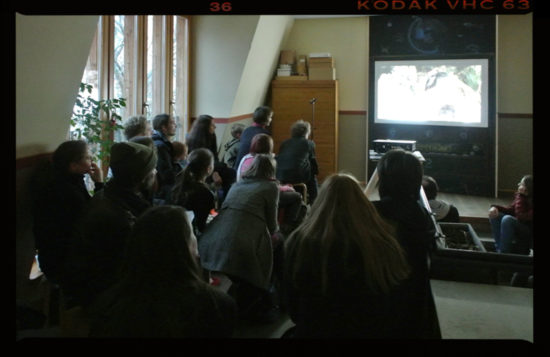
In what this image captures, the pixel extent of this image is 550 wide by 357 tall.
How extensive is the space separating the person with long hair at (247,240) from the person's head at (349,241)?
921mm

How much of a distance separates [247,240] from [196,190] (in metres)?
0.35

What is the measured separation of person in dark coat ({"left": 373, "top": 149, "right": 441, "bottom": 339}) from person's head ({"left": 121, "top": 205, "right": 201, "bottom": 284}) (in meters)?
0.70

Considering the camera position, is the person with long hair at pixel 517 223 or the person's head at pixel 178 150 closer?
the person with long hair at pixel 517 223

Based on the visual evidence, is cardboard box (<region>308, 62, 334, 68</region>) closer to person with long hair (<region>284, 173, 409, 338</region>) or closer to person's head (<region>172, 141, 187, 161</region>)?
person's head (<region>172, 141, 187, 161</region>)

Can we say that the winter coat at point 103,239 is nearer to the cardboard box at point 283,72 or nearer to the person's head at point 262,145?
the person's head at point 262,145

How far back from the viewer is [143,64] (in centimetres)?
440

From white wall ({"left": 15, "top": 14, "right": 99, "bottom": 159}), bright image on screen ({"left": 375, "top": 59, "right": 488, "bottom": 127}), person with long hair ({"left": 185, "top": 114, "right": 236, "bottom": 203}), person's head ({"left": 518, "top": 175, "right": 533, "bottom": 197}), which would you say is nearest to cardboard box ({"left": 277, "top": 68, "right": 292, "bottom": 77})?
bright image on screen ({"left": 375, "top": 59, "right": 488, "bottom": 127})

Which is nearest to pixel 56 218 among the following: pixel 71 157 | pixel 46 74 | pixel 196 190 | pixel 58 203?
pixel 58 203

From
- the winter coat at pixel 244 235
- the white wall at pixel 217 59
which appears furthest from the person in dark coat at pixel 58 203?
the white wall at pixel 217 59

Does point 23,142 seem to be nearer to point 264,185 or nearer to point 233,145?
point 264,185

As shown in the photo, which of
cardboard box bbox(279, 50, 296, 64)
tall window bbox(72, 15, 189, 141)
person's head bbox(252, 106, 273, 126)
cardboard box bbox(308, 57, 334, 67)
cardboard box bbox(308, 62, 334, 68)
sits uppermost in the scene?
cardboard box bbox(279, 50, 296, 64)

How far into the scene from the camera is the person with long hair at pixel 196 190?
2.64 metres

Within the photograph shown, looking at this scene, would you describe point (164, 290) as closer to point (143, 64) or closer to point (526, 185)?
point (526, 185)

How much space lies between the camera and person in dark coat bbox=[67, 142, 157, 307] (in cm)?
186
